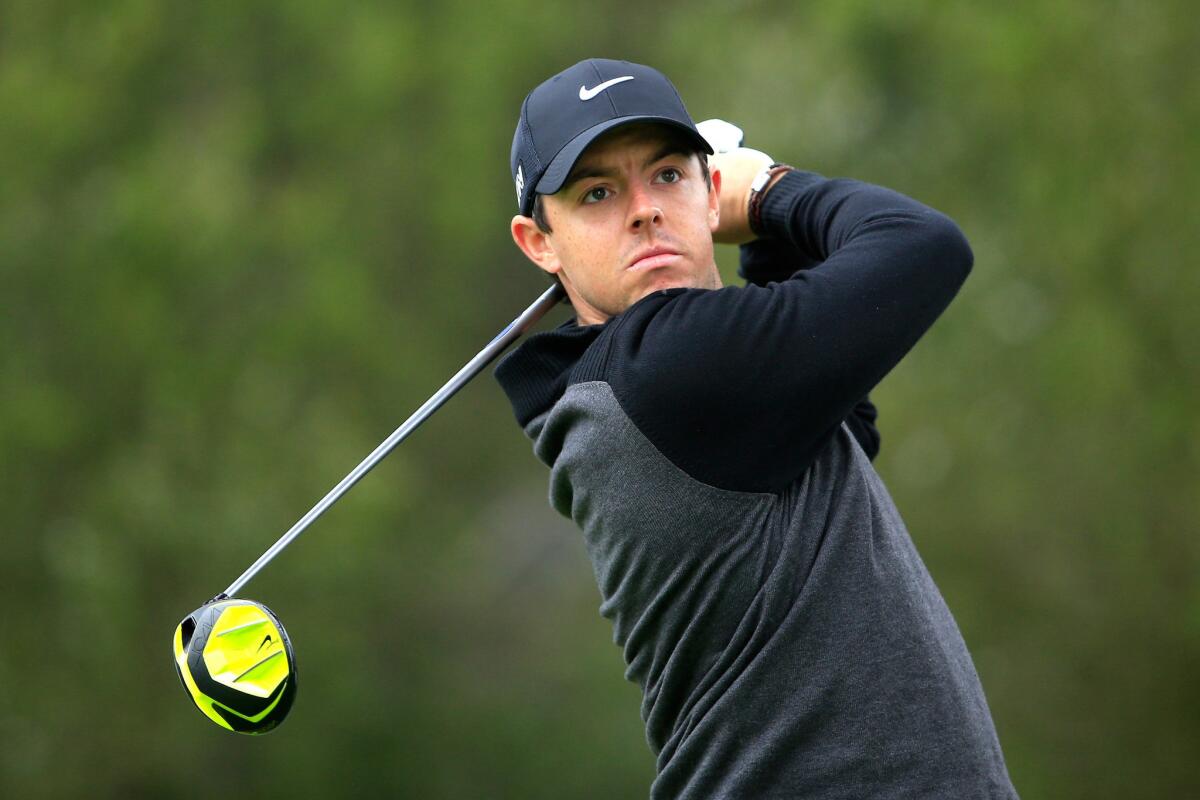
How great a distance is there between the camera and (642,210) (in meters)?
1.94

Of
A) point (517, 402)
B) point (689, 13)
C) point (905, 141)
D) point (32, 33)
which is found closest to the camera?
point (517, 402)

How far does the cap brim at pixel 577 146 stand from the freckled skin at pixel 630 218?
15 millimetres

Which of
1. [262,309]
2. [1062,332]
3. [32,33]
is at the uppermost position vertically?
[32,33]

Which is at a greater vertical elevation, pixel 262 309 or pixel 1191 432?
pixel 262 309

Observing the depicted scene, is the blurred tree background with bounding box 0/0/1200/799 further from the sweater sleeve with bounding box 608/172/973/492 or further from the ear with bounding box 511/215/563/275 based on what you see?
the sweater sleeve with bounding box 608/172/973/492

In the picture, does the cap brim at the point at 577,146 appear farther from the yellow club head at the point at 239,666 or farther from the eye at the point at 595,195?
the yellow club head at the point at 239,666

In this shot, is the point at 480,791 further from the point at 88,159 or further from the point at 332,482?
the point at 88,159

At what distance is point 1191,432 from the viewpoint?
629cm

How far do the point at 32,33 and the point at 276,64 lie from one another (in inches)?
42.6

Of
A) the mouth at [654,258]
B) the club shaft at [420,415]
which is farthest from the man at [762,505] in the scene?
the club shaft at [420,415]

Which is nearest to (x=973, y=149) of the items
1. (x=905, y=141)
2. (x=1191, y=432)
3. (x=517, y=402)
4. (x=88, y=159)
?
(x=905, y=141)

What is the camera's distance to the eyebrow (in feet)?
6.41

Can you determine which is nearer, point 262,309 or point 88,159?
point 88,159

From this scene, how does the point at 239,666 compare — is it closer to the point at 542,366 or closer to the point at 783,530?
the point at 542,366
